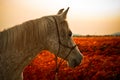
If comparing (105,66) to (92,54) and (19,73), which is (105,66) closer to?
(92,54)

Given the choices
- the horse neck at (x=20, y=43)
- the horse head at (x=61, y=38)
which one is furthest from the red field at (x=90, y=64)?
the horse neck at (x=20, y=43)

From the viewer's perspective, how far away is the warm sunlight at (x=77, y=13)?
3096 millimetres

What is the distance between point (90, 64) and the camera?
3.19 meters

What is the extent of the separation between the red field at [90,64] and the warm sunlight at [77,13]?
18 cm

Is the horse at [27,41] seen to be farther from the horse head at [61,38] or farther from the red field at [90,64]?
the red field at [90,64]

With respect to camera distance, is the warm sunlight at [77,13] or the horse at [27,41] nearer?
the horse at [27,41]

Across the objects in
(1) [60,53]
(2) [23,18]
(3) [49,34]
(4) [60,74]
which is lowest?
(4) [60,74]

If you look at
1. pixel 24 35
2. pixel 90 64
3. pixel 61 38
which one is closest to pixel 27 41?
pixel 24 35

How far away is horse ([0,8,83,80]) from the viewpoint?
1.29 m

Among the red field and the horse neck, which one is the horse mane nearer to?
the horse neck

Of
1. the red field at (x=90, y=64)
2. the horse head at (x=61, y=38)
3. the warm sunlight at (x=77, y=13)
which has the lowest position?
the red field at (x=90, y=64)

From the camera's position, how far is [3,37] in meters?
1.30

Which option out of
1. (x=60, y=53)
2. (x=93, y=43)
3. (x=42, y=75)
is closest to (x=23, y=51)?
(x=60, y=53)

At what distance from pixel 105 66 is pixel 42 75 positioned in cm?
90
